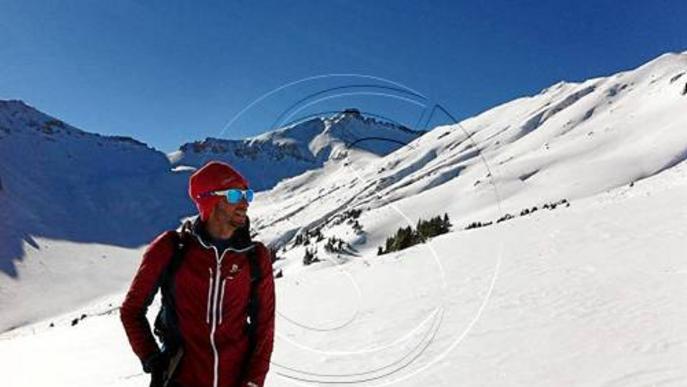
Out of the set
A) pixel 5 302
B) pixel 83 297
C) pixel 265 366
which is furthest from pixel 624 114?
pixel 265 366

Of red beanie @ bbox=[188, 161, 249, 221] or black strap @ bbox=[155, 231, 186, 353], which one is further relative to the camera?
red beanie @ bbox=[188, 161, 249, 221]

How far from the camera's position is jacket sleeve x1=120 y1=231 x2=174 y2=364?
3.96m

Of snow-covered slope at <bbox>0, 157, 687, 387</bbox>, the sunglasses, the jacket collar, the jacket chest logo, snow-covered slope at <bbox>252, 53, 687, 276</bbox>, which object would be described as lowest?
the jacket chest logo

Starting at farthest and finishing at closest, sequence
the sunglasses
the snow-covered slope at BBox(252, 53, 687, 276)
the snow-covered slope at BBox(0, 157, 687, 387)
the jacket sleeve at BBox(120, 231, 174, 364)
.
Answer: the snow-covered slope at BBox(252, 53, 687, 276) → the snow-covered slope at BBox(0, 157, 687, 387) → the sunglasses → the jacket sleeve at BBox(120, 231, 174, 364)

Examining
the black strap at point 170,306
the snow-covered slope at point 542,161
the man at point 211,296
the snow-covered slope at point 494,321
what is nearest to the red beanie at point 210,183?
the man at point 211,296

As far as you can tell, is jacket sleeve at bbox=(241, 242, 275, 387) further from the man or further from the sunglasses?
the sunglasses

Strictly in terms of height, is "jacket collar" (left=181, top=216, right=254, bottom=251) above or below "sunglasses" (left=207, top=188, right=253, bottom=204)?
below

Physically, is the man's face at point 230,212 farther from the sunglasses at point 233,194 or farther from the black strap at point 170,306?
the black strap at point 170,306

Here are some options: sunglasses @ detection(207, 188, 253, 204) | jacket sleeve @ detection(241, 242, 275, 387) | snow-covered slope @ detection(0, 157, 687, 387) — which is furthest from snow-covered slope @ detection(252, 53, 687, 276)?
sunglasses @ detection(207, 188, 253, 204)

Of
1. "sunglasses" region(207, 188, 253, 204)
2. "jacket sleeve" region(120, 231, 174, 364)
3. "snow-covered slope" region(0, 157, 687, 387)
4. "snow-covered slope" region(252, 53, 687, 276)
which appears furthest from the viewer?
"snow-covered slope" region(252, 53, 687, 276)

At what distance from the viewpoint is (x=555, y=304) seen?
42.5 feet

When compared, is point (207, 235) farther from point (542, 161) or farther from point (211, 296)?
point (542, 161)

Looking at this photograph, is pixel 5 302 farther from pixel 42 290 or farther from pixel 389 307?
pixel 389 307

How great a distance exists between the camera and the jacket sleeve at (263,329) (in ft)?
13.8
